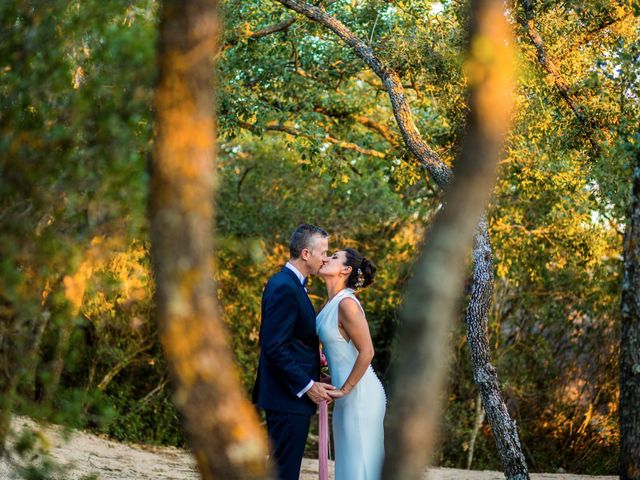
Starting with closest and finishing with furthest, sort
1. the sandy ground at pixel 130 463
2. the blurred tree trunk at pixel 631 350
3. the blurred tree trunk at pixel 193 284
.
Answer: the blurred tree trunk at pixel 193 284 → the blurred tree trunk at pixel 631 350 → the sandy ground at pixel 130 463

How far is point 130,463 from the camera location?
1105cm

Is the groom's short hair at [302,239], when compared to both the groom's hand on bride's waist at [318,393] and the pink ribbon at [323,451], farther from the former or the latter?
the pink ribbon at [323,451]

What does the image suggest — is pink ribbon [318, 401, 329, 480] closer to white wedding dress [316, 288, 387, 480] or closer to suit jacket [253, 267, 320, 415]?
white wedding dress [316, 288, 387, 480]

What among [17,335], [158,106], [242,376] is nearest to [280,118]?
[242,376]

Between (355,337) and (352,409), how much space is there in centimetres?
50

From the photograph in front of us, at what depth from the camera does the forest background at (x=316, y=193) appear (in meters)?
4.43

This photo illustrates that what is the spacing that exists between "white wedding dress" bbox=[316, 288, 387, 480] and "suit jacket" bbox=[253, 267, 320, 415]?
A: 0.23 metres

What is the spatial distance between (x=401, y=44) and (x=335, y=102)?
350 cm

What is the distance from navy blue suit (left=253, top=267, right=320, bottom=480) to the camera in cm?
555

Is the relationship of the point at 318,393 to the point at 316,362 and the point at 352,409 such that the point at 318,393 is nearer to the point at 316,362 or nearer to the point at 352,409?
the point at 316,362

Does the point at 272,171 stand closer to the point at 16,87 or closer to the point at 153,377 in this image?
the point at 153,377

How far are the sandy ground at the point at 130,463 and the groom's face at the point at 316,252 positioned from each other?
4204 millimetres

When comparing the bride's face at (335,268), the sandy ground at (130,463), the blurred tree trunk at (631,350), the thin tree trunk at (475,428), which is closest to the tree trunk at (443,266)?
the blurred tree trunk at (631,350)

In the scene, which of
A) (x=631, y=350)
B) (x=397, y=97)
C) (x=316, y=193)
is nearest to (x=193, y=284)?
(x=631, y=350)
